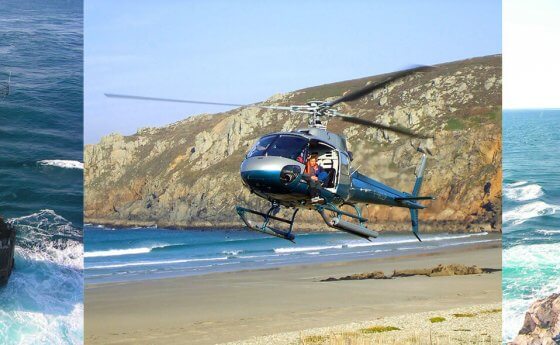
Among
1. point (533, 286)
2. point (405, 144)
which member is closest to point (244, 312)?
point (533, 286)

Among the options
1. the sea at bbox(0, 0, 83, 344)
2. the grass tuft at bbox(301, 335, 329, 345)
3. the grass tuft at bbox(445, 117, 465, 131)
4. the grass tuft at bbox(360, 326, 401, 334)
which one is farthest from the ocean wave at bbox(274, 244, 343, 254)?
the sea at bbox(0, 0, 83, 344)

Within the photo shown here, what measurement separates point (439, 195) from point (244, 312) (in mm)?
18147

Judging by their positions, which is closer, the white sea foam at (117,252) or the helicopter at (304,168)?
the helicopter at (304,168)

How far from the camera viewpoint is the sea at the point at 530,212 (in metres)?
25.7

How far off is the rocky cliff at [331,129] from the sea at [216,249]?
79cm

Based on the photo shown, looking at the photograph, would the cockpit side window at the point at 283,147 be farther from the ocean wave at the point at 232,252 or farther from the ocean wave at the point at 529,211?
the ocean wave at the point at 232,252

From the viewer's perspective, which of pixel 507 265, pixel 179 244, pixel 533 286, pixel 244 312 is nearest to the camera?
pixel 244 312

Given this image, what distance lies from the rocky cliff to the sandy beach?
333 inches

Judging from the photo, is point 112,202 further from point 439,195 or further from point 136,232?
point 439,195

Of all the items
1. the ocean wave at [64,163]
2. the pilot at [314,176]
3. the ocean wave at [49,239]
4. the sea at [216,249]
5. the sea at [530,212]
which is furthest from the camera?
the sea at [216,249]

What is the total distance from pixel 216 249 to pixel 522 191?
11913 millimetres

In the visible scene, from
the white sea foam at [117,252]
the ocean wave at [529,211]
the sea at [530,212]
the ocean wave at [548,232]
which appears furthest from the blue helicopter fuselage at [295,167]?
the white sea foam at [117,252]

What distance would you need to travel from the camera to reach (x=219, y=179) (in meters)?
42.0

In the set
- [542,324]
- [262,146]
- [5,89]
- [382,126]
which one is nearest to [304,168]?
[262,146]
